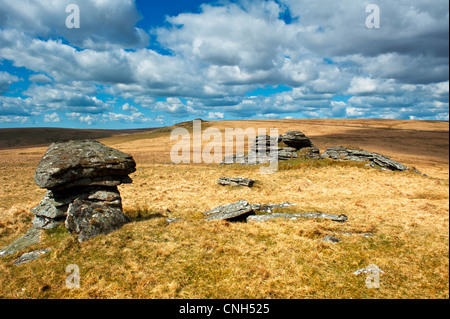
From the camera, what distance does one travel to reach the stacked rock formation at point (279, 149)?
3966 centimetres

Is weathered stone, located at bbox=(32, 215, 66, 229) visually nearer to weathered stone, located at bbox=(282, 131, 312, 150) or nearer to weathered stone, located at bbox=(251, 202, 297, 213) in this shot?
weathered stone, located at bbox=(251, 202, 297, 213)

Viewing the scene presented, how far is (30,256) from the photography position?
12.0m

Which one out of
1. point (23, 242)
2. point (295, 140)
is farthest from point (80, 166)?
point (295, 140)

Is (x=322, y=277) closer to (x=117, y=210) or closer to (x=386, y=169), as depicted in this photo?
(x=117, y=210)

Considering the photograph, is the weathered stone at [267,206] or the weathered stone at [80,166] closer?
the weathered stone at [80,166]

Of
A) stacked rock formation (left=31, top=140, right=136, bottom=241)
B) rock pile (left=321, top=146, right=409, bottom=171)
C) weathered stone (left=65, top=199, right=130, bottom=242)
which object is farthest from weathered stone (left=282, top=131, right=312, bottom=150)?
weathered stone (left=65, top=199, right=130, bottom=242)

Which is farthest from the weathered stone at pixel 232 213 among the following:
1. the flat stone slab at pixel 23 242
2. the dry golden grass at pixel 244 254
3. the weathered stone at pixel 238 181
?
the flat stone slab at pixel 23 242

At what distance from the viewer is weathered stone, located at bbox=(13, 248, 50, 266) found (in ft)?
37.9

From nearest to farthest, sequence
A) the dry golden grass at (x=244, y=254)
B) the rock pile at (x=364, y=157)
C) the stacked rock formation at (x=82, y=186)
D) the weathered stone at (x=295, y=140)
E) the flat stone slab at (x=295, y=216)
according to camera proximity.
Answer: the dry golden grass at (x=244, y=254) → the stacked rock formation at (x=82, y=186) → the flat stone slab at (x=295, y=216) → the rock pile at (x=364, y=157) → the weathered stone at (x=295, y=140)

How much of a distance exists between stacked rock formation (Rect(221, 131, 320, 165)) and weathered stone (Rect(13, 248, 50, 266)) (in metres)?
31.4

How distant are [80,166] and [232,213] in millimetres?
10319

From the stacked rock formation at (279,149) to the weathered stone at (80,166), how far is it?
26.5 metres

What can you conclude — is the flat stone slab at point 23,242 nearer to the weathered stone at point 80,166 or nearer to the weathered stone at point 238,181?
the weathered stone at point 80,166
